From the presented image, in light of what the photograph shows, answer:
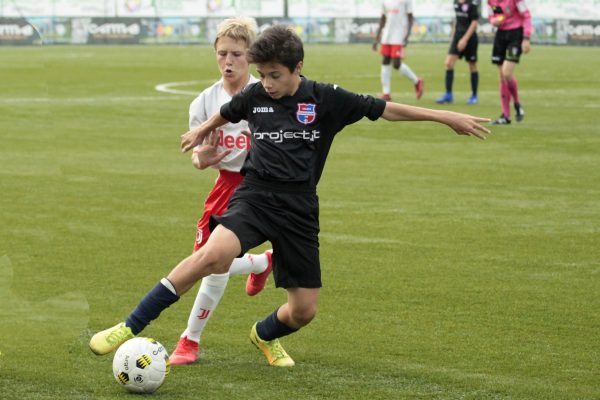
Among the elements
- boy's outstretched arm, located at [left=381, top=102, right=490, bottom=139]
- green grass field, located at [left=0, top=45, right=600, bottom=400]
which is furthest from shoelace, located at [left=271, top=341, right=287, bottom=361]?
boy's outstretched arm, located at [left=381, top=102, right=490, bottom=139]

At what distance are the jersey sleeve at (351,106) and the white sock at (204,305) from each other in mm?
1188

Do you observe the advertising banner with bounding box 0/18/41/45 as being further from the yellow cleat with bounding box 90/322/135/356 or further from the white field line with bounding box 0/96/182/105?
the yellow cleat with bounding box 90/322/135/356

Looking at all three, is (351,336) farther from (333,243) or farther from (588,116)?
(588,116)

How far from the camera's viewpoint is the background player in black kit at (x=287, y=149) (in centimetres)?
643

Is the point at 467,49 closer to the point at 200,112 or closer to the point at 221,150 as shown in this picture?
the point at 200,112

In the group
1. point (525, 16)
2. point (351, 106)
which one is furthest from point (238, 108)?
point (525, 16)

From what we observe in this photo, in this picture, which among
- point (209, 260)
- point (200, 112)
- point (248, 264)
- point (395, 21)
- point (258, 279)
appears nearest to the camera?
point (209, 260)

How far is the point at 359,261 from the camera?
992 centimetres

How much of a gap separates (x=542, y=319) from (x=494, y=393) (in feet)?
5.74

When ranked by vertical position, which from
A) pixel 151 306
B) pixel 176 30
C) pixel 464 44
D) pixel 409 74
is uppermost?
pixel 151 306

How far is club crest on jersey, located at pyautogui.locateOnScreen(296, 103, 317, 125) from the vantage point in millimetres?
6547

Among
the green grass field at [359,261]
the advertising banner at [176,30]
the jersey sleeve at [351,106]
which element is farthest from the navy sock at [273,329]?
the advertising banner at [176,30]

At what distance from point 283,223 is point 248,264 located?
1.12m

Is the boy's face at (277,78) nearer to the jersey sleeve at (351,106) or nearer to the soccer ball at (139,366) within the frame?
the jersey sleeve at (351,106)
